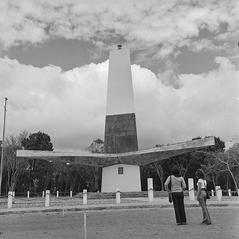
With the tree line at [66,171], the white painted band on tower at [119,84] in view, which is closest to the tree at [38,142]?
the tree line at [66,171]

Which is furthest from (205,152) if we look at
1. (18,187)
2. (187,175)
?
(18,187)

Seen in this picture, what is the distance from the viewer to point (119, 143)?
114ft

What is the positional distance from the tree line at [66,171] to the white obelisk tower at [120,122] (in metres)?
16.2

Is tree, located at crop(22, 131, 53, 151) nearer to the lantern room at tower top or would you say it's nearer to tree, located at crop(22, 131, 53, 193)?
tree, located at crop(22, 131, 53, 193)

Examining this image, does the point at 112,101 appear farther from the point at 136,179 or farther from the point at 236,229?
the point at 236,229

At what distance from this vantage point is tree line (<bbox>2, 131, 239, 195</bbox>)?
5041 cm

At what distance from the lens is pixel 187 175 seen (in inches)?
2194

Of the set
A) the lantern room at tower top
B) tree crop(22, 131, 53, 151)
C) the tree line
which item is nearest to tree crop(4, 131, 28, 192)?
the tree line

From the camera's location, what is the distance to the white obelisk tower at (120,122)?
34.7 meters

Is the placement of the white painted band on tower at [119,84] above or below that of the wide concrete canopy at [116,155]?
above

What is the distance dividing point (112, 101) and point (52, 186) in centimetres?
3387

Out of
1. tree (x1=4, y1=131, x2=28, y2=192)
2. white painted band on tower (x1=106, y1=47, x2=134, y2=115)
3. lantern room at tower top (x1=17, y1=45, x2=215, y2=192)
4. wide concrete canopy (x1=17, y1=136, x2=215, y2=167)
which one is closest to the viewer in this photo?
wide concrete canopy (x1=17, y1=136, x2=215, y2=167)

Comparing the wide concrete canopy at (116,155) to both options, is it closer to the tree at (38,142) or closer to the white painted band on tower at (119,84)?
the white painted band on tower at (119,84)

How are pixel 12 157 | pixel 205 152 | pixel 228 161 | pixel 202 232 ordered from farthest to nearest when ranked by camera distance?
pixel 205 152 < pixel 12 157 < pixel 228 161 < pixel 202 232
